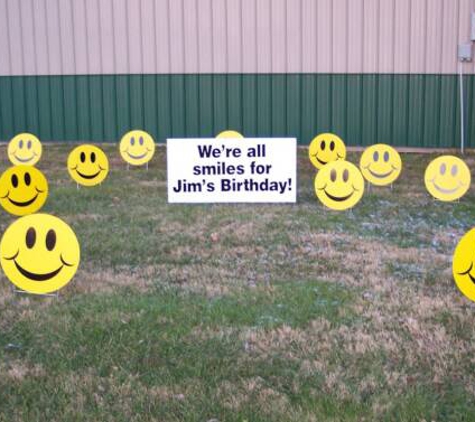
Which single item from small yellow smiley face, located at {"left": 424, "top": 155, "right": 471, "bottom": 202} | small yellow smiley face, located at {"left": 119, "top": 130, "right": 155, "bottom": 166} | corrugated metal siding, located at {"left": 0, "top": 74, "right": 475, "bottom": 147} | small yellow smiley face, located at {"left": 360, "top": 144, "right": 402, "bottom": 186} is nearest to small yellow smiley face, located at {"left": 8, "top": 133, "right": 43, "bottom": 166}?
small yellow smiley face, located at {"left": 119, "top": 130, "right": 155, "bottom": 166}

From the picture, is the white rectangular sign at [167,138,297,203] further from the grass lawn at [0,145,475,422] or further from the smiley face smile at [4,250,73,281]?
the smiley face smile at [4,250,73,281]

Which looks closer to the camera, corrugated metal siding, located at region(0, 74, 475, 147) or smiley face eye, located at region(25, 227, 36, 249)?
smiley face eye, located at region(25, 227, 36, 249)

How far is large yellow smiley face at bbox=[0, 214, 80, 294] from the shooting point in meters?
5.20

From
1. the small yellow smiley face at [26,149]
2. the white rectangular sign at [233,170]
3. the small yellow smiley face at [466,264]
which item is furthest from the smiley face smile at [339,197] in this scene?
the small yellow smiley face at [26,149]

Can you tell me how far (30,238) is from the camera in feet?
17.1

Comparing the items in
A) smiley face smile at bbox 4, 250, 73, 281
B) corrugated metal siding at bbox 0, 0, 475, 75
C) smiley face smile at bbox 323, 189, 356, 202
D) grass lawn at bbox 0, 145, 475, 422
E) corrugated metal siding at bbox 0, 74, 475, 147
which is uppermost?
corrugated metal siding at bbox 0, 0, 475, 75

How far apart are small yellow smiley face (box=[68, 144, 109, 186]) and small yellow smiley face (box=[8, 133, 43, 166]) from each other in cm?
240

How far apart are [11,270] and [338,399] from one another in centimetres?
268

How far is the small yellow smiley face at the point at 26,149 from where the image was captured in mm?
→ 12641

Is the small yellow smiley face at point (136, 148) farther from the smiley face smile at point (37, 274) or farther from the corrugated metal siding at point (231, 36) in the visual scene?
the smiley face smile at point (37, 274)

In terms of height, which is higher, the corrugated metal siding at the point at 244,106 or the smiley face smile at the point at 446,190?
the corrugated metal siding at the point at 244,106

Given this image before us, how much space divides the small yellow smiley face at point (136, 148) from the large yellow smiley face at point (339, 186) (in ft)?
16.0

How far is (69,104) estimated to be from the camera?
1659 centimetres

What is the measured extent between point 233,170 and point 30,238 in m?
4.37
